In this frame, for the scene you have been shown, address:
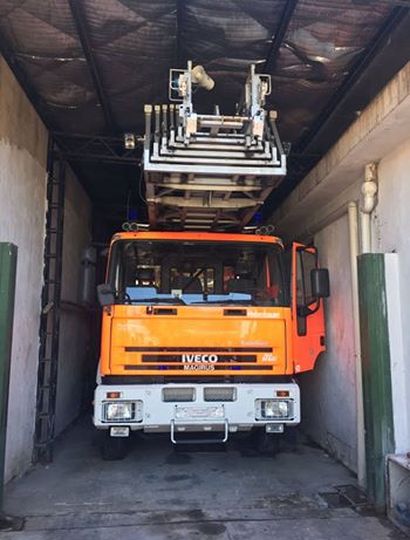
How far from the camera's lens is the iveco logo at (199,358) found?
488 cm

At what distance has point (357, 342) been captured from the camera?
504cm

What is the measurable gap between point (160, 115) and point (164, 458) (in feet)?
12.4

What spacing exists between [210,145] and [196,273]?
158cm

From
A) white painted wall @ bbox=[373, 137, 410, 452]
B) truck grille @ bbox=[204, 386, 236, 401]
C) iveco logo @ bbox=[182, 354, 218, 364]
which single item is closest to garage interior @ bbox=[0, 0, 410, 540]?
white painted wall @ bbox=[373, 137, 410, 452]

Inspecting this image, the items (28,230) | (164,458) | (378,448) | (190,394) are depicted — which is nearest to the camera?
(378,448)

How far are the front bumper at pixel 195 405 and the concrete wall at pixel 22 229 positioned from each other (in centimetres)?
85

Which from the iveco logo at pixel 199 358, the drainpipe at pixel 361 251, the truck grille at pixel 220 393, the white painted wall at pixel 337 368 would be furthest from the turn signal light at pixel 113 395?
the white painted wall at pixel 337 368

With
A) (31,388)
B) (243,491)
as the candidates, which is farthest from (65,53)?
(243,491)

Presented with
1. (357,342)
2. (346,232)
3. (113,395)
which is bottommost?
(113,395)

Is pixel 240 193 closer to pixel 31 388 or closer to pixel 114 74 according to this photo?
pixel 114 74

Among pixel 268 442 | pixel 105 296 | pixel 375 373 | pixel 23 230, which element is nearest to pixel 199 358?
pixel 105 296

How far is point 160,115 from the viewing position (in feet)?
14.5

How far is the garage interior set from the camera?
3746mm

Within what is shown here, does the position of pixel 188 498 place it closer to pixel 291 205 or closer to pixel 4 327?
pixel 4 327
